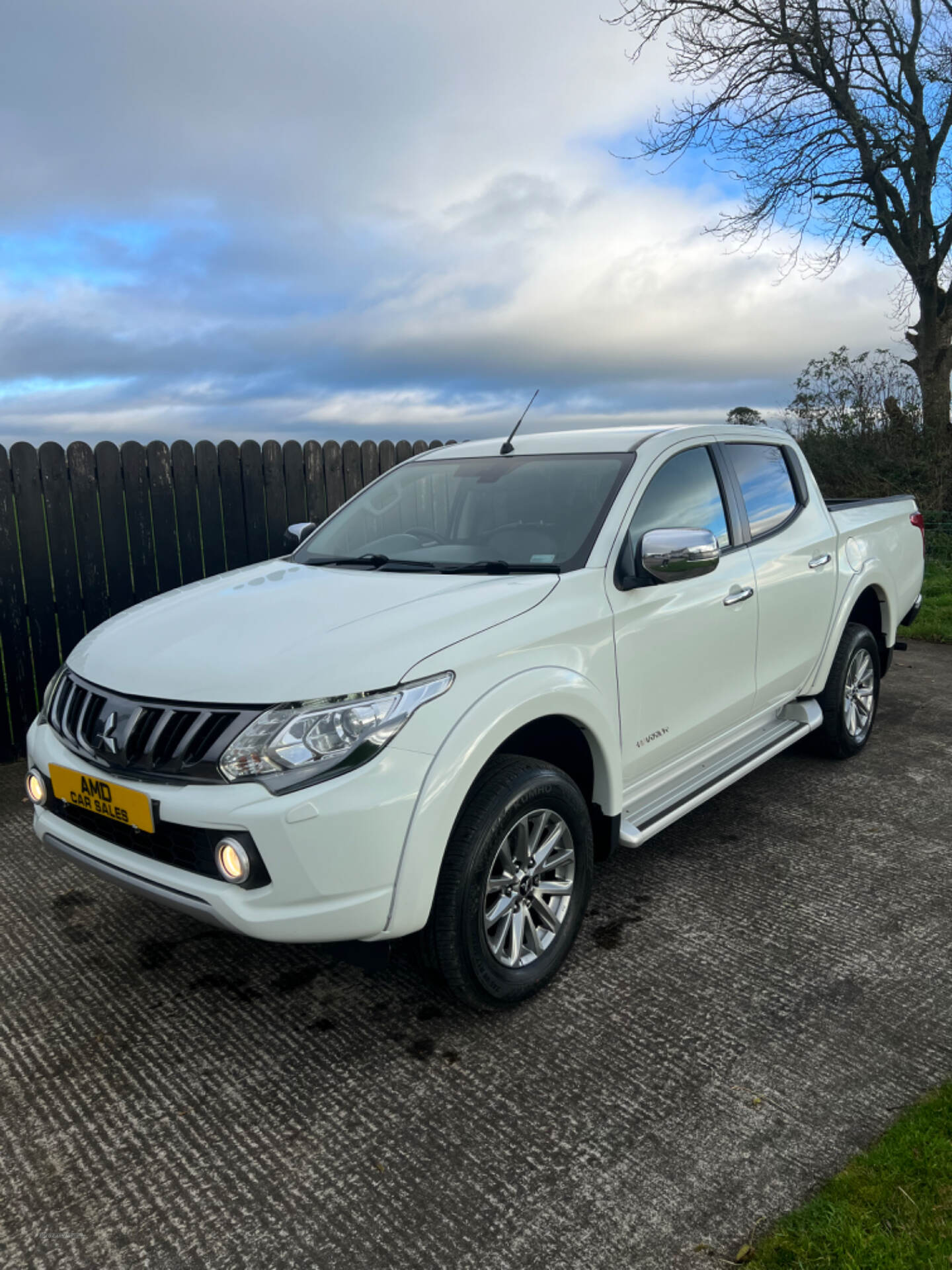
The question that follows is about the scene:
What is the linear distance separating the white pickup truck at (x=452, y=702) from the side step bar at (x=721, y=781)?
2 cm

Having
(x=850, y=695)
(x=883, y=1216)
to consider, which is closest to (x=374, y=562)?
(x=883, y=1216)

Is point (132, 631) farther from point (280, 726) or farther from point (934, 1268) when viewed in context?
point (934, 1268)

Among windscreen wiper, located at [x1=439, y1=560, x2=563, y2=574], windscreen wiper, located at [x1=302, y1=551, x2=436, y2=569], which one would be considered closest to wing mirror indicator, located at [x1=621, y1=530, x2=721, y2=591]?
windscreen wiper, located at [x1=439, y1=560, x2=563, y2=574]

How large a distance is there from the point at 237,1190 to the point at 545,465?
2.74 metres

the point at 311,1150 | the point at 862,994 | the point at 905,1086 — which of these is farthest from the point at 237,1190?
the point at 862,994

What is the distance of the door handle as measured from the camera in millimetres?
3756

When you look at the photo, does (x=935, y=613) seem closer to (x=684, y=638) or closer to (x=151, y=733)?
(x=684, y=638)

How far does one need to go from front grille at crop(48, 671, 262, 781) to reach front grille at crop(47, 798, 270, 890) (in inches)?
5.6

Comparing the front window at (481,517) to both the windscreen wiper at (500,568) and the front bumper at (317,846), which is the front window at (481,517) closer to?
the windscreen wiper at (500,568)

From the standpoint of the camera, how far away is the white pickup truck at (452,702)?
240cm

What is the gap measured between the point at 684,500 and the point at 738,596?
1.56 ft

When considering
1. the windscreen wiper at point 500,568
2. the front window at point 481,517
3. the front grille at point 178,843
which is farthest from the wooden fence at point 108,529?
the windscreen wiper at point 500,568

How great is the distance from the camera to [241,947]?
3.35 metres

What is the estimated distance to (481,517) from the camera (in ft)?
12.1
